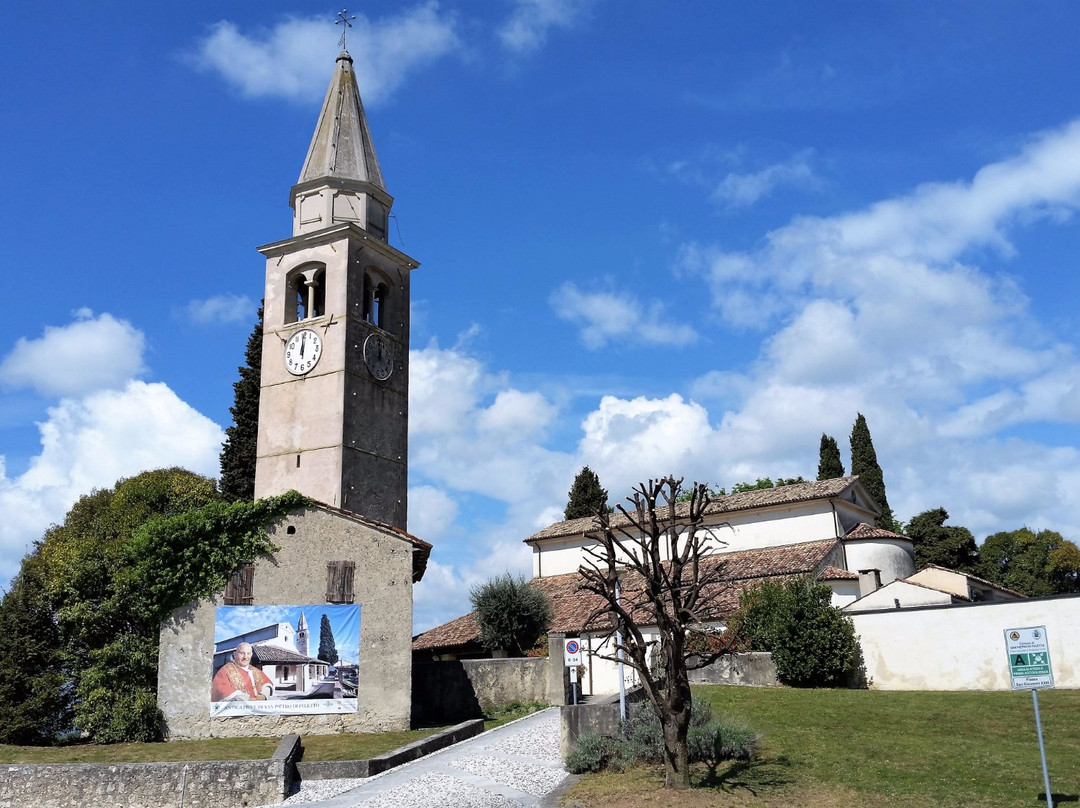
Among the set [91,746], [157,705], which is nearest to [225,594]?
[157,705]

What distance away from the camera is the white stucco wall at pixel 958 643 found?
88.5 feet

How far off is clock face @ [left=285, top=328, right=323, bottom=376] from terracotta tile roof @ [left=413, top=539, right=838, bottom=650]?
41.7 ft

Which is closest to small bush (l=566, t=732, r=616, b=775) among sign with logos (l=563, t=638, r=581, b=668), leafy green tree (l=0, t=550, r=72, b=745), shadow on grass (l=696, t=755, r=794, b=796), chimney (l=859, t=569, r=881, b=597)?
shadow on grass (l=696, t=755, r=794, b=796)

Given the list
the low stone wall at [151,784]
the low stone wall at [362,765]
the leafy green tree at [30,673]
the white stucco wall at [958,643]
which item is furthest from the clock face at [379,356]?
the low stone wall at [151,784]

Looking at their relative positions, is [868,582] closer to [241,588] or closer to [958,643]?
[958,643]

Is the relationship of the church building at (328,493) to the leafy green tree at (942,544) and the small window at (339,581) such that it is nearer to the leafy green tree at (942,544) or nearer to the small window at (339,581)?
the small window at (339,581)

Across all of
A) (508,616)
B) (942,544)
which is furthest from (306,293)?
(942,544)

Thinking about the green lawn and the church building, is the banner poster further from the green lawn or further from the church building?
the green lawn

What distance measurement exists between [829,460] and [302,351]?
128ft

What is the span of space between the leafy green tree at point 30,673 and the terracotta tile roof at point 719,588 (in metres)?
17.0

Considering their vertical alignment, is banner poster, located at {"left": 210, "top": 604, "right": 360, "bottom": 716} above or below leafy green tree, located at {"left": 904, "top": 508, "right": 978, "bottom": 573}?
below

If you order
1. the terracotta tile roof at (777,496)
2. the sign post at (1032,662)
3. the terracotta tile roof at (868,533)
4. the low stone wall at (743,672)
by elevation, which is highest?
the terracotta tile roof at (777,496)

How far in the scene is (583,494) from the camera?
204 ft

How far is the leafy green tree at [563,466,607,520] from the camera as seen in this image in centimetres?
6097
